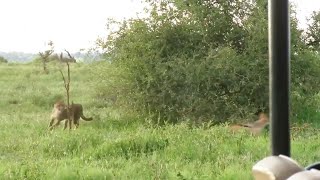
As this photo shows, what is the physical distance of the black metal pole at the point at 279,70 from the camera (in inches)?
20.2

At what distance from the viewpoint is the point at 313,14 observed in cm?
199

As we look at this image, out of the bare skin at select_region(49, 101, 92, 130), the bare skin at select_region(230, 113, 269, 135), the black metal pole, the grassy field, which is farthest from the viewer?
the bare skin at select_region(49, 101, 92, 130)

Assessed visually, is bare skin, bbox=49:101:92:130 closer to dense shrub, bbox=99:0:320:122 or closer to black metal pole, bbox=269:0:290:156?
dense shrub, bbox=99:0:320:122

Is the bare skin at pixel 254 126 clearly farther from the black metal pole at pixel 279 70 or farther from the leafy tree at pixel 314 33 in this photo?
the black metal pole at pixel 279 70

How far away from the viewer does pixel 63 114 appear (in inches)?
76.2

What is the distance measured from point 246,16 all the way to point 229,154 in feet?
2.32

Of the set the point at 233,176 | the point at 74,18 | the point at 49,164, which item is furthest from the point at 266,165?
the point at 74,18

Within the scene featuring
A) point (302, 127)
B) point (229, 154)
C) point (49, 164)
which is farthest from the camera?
point (302, 127)

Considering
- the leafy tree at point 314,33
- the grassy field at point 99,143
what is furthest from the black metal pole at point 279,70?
the leafy tree at point 314,33

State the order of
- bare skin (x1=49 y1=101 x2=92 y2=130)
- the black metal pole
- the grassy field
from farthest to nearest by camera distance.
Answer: bare skin (x1=49 y1=101 x2=92 y2=130), the grassy field, the black metal pole

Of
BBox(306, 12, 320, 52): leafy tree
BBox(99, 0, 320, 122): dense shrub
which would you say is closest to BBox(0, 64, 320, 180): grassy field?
BBox(99, 0, 320, 122): dense shrub

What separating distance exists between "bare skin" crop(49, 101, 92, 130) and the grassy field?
0.03m

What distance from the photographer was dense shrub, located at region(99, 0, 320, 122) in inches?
77.5

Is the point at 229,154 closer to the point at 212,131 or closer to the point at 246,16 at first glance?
the point at 212,131
